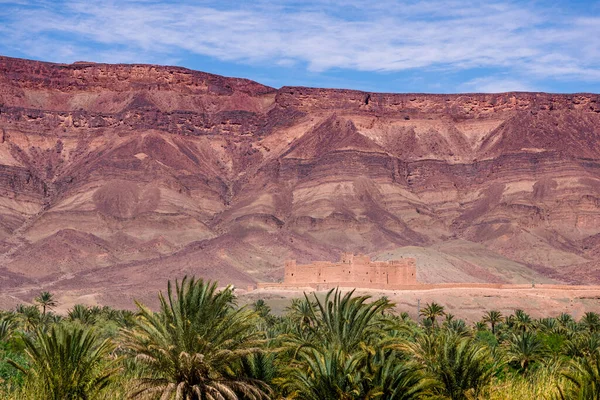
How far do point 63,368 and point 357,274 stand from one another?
7423cm

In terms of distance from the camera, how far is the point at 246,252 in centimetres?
14050

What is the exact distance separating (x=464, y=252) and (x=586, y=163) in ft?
138

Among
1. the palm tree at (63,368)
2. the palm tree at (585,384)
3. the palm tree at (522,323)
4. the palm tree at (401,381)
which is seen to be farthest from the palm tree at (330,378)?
the palm tree at (522,323)

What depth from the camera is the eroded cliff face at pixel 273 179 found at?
5576 inches

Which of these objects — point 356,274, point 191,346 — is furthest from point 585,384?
point 356,274

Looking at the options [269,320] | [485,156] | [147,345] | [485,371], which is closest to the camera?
[147,345]

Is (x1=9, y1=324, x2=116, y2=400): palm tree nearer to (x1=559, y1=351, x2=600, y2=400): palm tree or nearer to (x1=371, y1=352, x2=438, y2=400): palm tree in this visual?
(x1=371, y1=352, x2=438, y2=400): palm tree

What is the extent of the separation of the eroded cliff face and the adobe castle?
2531 centimetres

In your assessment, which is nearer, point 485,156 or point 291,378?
point 291,378

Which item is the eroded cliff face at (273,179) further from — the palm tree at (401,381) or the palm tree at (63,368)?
the palm tree at (63,368)

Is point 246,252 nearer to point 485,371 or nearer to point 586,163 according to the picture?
point 586,163

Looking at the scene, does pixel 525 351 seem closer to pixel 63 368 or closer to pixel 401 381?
pixel 401 381

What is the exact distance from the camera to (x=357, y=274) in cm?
9519

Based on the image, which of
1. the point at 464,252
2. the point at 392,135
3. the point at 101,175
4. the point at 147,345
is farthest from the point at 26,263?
the point at 147,345
